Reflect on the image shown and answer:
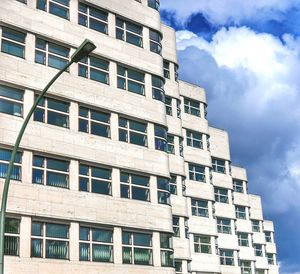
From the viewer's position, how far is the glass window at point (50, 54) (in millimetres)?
28828

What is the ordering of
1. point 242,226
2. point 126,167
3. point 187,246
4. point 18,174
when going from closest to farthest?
point 18,174 < point 126,167 < point 187,246 < point 242,226

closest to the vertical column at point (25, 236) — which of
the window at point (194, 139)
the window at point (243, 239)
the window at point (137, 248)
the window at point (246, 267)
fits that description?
the window at point (137, 248)

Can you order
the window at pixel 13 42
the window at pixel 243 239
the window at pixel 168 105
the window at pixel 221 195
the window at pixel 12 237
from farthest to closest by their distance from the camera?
the window at pixel 243 239, the window at pixel 221 195, the window at pixel 168 105, the window at pixel 13 42, the window at pixel 12 237

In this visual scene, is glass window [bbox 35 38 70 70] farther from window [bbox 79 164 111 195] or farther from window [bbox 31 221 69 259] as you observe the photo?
window [bbox 31 221 69 259]

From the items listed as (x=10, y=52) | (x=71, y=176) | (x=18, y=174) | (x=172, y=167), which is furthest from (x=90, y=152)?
(x=172, y=167)

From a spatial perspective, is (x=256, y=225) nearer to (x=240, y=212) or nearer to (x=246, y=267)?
(x=240, y=212)

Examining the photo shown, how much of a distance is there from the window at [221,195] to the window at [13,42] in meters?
26.7

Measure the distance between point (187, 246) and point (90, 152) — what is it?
506 inches

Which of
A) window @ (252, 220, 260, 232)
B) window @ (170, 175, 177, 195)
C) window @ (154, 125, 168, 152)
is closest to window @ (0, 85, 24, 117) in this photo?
window @ (154, 125, 168, 152)

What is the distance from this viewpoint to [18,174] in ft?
86.0

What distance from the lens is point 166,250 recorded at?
103 ft

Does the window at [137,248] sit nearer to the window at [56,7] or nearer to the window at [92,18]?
the window at [92,18]

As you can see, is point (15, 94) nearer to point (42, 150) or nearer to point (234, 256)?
point (42, 150)

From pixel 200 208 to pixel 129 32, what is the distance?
54.5 feet
